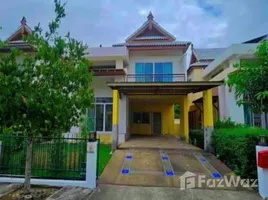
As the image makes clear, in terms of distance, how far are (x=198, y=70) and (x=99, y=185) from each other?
1678 cm

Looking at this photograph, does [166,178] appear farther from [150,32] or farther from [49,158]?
[150,32]

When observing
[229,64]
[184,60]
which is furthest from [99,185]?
[184,60]

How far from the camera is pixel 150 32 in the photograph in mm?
20453

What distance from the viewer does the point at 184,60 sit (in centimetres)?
1788

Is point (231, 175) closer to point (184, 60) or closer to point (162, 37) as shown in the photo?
point (184, 60)

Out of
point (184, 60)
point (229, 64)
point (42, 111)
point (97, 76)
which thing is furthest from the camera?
point (184, 60)

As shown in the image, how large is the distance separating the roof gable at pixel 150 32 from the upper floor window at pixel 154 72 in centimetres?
326

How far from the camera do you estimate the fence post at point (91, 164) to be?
6.21 meters

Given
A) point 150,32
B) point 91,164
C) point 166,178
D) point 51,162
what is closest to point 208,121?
point 166,178

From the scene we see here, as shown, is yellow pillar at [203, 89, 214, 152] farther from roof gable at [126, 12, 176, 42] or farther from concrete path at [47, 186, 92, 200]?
roof gable at [126, 12, 176, 42]

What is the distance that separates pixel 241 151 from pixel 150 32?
16096mm

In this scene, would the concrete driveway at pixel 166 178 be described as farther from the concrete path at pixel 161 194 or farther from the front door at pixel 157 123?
the front door at pixel 157 123

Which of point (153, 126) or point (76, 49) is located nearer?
point (76, 49)

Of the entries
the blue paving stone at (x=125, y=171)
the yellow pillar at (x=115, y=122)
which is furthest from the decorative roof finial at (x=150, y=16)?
the blue paving stone at (x=125, y=171)
